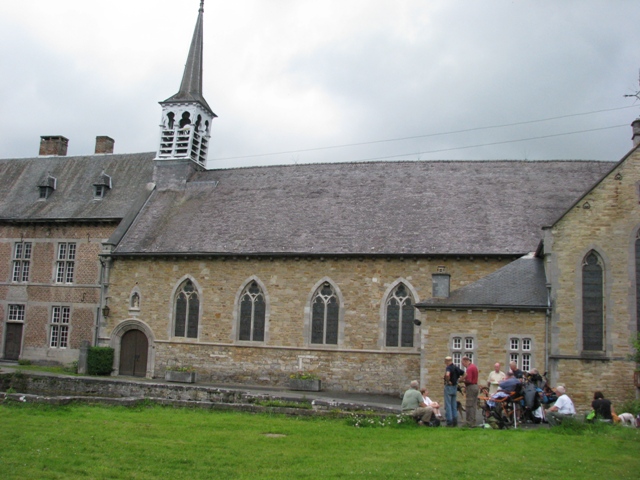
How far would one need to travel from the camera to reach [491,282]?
2203 centimetres

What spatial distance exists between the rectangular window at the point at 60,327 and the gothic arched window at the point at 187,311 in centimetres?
613

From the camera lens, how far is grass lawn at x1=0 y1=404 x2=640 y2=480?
33.1ft

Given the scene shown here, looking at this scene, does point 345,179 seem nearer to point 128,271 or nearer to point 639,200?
point 128,271

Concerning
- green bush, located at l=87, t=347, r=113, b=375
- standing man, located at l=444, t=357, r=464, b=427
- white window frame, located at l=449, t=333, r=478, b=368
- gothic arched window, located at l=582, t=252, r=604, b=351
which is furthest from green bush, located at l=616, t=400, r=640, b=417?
green bush, located at l=87, t=347, r=113, b=375

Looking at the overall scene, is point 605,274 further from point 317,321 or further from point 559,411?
point 317,321

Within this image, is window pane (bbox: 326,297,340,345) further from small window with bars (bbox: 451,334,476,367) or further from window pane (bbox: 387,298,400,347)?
small window with bars (bbox: 451,334,476,367)

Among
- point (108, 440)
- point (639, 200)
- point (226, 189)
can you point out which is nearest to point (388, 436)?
point (108, 440)

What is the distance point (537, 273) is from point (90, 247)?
781 inches

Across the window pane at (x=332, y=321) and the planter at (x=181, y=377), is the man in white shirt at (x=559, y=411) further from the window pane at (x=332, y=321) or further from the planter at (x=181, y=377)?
the planter at (x=181, y=377)

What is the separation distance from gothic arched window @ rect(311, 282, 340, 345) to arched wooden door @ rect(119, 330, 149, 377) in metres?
7.42

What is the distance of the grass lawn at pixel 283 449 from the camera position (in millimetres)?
10086

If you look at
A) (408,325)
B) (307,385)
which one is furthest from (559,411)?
(307,385)

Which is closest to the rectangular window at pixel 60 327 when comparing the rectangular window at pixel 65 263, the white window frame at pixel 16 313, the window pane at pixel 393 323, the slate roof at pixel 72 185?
the rectangular window at pixel 65 263

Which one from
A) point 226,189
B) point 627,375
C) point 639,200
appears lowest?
point 627,375
